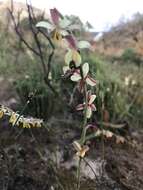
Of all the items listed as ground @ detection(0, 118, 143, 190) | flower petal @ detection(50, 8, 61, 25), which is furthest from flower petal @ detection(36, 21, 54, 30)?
ground @ detection(0, 118, 143, 190)

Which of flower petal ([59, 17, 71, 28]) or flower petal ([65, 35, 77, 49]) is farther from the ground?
flower petal ([59, 17, 71, 28])

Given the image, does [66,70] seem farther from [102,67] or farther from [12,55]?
A: [12,55]

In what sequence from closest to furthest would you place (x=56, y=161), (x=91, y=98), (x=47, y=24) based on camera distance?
1. (x=47, y=24)
2. (x=91, y=98)
3. (x=56, y=161)

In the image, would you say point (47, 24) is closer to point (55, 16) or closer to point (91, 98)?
point (55, 16)

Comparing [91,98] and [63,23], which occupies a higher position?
[63,23]

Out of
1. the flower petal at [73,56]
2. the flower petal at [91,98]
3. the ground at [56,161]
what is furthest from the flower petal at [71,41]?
the ground at [56,161]

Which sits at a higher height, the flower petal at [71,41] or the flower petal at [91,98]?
the flower petal at [71,41]

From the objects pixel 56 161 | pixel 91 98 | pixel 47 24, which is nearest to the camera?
pixel 47 24

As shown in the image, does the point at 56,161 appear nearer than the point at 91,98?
No

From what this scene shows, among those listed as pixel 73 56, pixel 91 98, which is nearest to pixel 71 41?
pixel 73 56

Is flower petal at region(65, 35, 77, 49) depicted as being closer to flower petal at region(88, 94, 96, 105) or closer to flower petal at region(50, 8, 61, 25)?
flower petal at region(50, 8, 61, 25)

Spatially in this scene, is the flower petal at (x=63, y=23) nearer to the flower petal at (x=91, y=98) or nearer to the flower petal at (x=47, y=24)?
the flower petal at (x=47, y=24)
